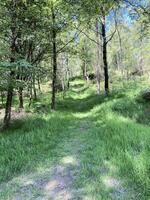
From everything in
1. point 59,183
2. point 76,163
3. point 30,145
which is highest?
point 30,145

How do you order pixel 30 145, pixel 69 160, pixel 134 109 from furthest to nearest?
1. pixel 134 109
2. pixel 30 145
3. pixel 69 160

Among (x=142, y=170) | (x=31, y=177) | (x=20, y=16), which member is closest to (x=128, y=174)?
(x=142, y=170)

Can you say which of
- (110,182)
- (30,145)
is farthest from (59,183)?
(30,145)

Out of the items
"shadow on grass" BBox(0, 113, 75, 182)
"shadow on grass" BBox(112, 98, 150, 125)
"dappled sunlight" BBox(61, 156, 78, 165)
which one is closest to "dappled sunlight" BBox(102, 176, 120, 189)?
"dappled sunlight" BBox(61, 156, 78, 165)

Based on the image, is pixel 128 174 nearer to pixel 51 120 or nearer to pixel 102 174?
pixel 102 174

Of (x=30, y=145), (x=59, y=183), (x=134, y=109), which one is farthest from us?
(x=134, y=109)

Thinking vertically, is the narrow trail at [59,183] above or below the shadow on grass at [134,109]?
below

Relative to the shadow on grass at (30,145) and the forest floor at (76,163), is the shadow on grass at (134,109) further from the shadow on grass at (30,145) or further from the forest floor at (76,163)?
the shadow on grass at (30,145)

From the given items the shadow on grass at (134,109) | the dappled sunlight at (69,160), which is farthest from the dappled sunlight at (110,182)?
the shadow on grass at (134,109)

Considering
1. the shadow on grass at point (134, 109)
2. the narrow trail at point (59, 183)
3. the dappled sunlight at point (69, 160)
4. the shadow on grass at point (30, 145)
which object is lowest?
the narrow trail at point (59, 183)

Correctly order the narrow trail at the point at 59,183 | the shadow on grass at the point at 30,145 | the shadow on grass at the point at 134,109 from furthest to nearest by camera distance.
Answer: the shadow on grass at the point at 134,109 < the shadow on grass at the point at 30,145 < the narrow trail at the point at 59,183

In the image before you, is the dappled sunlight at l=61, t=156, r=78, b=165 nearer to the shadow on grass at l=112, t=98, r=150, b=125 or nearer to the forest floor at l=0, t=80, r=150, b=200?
the forest floor at l=0, t=80, r=150, b=200

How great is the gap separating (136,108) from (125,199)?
365 inches

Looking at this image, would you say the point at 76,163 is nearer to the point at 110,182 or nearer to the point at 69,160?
the point at 69,160
